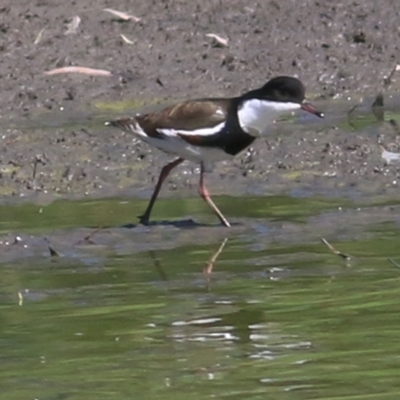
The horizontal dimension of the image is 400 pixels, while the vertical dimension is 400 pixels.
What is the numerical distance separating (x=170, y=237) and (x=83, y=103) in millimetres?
5007

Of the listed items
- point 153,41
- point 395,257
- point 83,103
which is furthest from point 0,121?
point 395,257

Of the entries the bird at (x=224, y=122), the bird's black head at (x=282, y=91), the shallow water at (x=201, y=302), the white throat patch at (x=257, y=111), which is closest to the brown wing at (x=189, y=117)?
the bird at (x=224, y=122)

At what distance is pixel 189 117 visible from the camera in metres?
10.6

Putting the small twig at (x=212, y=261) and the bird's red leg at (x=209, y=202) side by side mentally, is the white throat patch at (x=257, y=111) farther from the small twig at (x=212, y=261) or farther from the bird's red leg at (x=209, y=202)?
the small twig at (x=212, y=261)

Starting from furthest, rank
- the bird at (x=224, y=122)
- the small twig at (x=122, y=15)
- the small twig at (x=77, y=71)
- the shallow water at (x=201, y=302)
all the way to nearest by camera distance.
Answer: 1. the small twig at (x=122, y=15)
2. the small twig at (x=77, y=71)
3. the bird at (x=224, y=122)
4. the shallow water at (x=201, y=302)

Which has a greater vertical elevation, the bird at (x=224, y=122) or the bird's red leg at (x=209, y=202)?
the bird at (x=224, y=122)

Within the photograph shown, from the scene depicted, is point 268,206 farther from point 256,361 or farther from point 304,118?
point 256,361

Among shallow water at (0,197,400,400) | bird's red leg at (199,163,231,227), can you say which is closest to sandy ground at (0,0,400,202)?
shallow water at (0,197,400,400)

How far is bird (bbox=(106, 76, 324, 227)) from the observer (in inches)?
413

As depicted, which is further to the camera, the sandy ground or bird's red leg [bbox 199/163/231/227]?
the sandy ground

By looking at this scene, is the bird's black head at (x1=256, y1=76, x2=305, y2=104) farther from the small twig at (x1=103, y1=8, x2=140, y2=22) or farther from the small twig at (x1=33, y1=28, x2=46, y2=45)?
the small twig at (x1=103, y1=8, x2=140, y2=22)

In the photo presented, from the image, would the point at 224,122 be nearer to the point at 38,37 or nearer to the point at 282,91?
the point at 282,91

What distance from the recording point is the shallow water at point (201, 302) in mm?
6590

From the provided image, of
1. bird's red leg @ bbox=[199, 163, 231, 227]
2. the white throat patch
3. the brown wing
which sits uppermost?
the white throat patch
